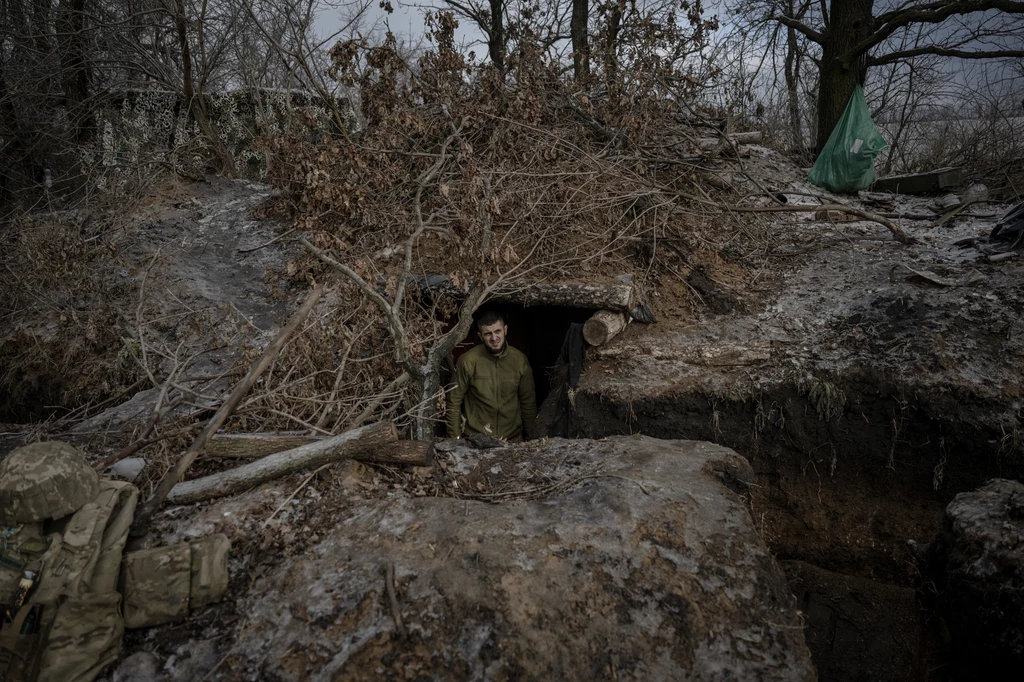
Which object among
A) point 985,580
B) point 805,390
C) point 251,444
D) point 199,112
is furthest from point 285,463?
point 199,112

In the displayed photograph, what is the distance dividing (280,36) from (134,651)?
733 cm

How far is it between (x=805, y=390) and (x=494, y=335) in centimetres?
258

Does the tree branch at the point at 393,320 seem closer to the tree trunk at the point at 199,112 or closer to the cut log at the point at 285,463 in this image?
the cut log at the point at 285,463

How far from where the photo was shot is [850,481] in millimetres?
4680

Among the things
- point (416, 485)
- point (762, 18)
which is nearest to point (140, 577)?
point (416, 485)

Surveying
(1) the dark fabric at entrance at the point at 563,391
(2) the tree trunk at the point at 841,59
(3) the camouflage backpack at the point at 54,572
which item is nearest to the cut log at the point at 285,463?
(3) the camouflage backpack at the point at 54,572

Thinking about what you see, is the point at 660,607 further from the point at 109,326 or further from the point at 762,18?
the point at 762,18

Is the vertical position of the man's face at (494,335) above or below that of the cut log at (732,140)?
below

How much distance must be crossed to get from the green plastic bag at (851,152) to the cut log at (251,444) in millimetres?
6555

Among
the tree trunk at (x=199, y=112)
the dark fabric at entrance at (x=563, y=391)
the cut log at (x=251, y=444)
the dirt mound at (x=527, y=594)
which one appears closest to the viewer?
the dirt mound at (x=527, y=594)

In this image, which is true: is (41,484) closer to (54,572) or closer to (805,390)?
(54,572)

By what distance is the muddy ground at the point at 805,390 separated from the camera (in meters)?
4.12

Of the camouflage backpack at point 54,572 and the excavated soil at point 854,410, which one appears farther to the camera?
the excavated soil at point 854,410

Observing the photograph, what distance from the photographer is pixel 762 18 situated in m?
8.68
